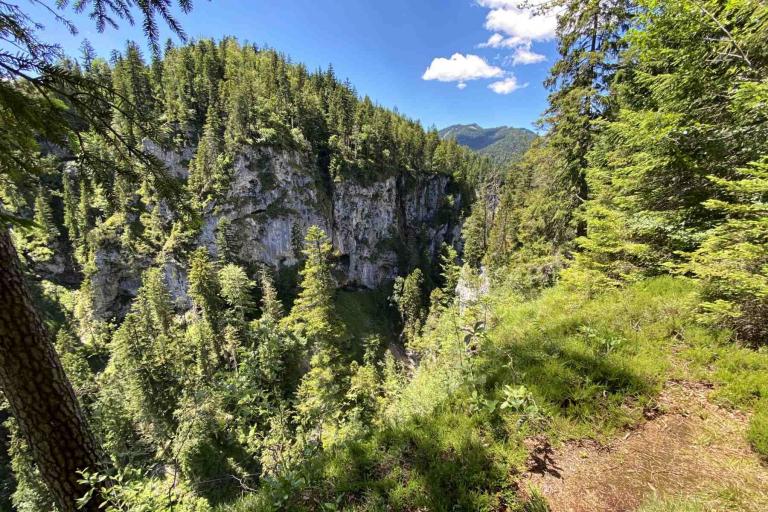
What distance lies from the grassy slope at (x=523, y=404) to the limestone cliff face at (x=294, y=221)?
47.9 m

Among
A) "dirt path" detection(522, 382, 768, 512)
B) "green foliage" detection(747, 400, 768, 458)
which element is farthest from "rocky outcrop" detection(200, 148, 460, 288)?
"green foliage" detection(747, 400, 768, 458)

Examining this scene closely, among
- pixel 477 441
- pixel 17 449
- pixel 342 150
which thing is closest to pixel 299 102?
pixel 342 150

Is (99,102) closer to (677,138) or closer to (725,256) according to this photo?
(725,256)

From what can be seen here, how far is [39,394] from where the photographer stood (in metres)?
2.74

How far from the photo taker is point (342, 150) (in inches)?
2761

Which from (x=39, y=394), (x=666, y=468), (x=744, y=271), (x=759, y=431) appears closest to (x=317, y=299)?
(x=39, y=394)

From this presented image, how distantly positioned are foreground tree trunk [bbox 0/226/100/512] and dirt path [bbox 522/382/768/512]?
14.4 feet

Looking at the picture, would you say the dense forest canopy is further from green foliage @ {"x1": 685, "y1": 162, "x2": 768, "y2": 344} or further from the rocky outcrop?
the rocky outcrop

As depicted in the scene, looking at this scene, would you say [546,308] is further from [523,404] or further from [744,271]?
[523,404]

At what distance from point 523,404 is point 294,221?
60438mm

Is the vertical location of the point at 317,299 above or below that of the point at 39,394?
below

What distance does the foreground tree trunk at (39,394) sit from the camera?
260 cm

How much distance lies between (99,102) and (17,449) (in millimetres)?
35555

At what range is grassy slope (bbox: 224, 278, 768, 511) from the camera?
133 inches
